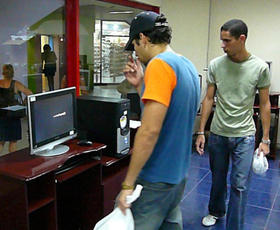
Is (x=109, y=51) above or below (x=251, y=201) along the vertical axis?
above

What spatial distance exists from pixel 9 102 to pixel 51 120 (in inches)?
31.4

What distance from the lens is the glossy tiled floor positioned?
9.73ft

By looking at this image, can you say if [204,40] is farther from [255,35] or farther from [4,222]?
[4,222]

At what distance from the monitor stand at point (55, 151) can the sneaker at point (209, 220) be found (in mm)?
1361

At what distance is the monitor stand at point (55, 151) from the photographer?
228 centimetres

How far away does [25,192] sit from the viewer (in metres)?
1.93

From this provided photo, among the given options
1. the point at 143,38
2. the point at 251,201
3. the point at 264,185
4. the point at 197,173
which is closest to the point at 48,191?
the point at 143,38

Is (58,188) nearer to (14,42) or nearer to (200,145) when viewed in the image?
(200,145)

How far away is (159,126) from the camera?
4.78ft

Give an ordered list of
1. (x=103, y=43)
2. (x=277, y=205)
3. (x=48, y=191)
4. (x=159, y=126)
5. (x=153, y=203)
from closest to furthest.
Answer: (x=159, y=126) → (x=153, y=203) → (x=48, y=191) → (x=277, y=205) → (x=103, y=43)

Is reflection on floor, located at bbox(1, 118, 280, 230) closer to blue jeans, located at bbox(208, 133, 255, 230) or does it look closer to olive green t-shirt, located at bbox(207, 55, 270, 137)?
blue jeans, located at bbox(208, 133, 255, 230)

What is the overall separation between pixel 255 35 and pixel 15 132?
12.8 feet

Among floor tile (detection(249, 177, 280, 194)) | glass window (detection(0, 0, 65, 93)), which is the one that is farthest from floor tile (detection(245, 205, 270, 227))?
glass window (detection(0, 0, 65, 93))

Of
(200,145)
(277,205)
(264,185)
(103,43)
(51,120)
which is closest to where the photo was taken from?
(51,120)
